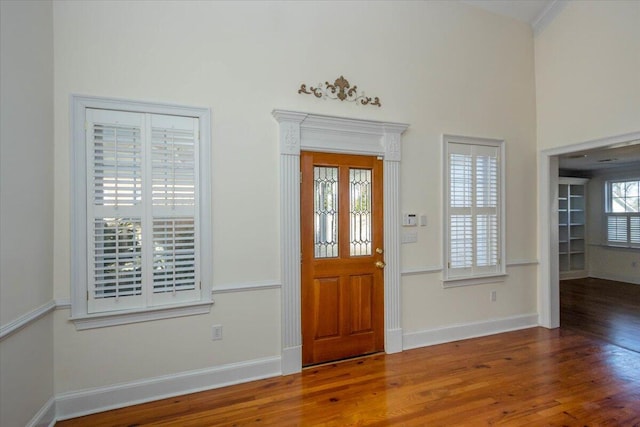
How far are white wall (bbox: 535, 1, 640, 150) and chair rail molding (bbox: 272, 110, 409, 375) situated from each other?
2.19 meters

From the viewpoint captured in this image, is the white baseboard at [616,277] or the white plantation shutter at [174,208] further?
the white baseboard at [616,277]

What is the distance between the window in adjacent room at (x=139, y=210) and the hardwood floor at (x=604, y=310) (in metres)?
4.65

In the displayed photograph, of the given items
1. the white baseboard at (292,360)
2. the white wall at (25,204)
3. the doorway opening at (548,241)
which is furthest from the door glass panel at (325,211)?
the doorway opening at (548,241)

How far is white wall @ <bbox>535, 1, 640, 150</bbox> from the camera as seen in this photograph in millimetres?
3406

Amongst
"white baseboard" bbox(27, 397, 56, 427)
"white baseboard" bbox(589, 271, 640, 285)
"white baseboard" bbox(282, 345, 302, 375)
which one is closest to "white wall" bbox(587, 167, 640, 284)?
"white baseboard" bbox(589, 271, 640, 285)

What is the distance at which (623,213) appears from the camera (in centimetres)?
698

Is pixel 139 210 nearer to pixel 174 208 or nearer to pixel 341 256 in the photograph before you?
pixel 174 208

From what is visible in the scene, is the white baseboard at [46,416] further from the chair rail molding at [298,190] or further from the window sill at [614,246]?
the window sill at [614,246]

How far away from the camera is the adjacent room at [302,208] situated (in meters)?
2.40

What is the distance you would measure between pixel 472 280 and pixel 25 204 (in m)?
4.27

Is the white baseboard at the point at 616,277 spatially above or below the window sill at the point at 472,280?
below

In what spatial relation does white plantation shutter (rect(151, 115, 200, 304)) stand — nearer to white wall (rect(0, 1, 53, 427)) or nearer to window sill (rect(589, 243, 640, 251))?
white wall (rect(0, 1, 53, 427))

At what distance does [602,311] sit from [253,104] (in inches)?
228

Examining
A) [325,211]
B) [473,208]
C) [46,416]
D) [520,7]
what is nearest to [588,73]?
[520,7]
